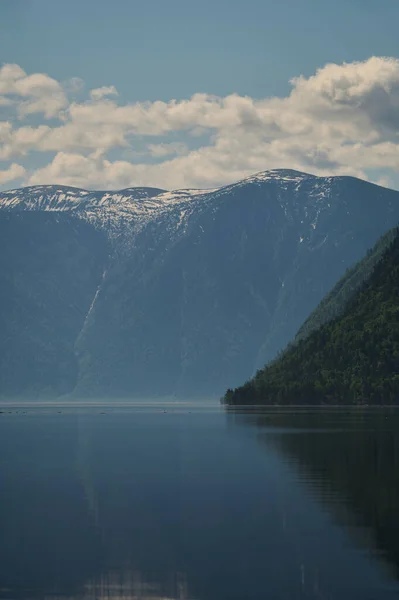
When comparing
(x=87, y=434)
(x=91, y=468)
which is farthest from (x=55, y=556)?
(x=87, y=434)

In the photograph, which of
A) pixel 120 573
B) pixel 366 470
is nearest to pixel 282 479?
pixel 366 470

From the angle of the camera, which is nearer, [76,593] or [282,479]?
[76,593]

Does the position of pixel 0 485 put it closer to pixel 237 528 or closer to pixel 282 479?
pixel 282 479

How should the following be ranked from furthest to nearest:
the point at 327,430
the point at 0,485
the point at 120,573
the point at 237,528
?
the point at 327,430, the point at 0,485, the point at 237,528, the point at 120,573

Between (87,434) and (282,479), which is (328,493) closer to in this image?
(282,479)

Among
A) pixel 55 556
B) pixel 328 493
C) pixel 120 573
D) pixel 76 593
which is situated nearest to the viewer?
pixel 76 593

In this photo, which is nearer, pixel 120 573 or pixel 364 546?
pixel 120 573
